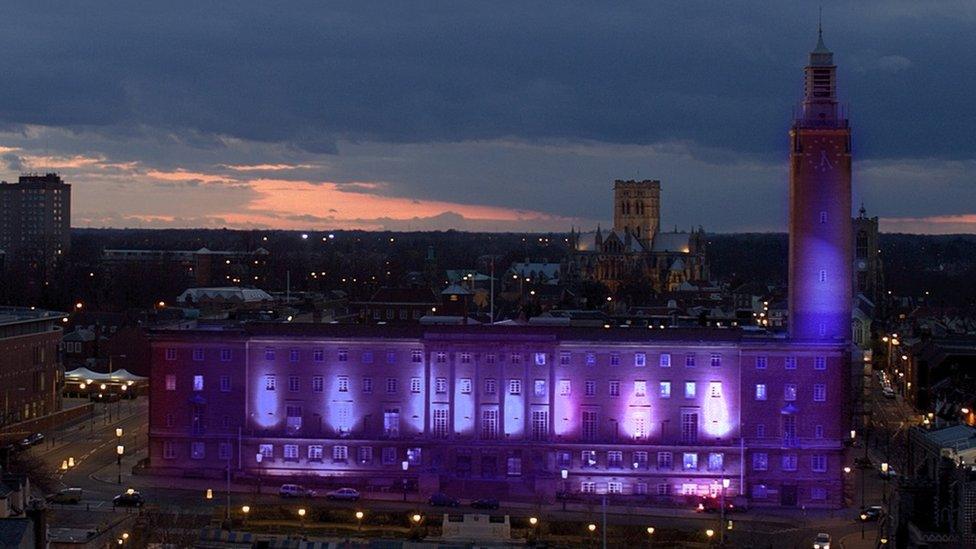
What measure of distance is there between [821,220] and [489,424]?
17.0 m

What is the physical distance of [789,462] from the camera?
64688 millimetres

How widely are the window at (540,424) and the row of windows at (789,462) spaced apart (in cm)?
886

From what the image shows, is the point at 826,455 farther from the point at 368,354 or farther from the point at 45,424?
the point at 45,424

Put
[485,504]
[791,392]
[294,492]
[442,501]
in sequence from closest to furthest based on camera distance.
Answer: [485,504], [442,501], [294,492], [791,392]

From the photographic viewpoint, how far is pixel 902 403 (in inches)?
3824

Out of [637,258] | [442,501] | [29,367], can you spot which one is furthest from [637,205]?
[442,501]

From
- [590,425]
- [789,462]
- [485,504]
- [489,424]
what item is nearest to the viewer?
[485,504]

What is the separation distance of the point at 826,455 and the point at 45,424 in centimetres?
4057

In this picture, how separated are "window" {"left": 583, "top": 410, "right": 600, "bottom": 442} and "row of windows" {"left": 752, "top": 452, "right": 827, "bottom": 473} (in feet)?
22.1

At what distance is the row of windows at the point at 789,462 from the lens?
2537 inches

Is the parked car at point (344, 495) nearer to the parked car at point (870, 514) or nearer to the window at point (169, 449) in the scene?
the window at point (169, 449)

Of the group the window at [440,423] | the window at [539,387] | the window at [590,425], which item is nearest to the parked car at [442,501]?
the window at [440,423]

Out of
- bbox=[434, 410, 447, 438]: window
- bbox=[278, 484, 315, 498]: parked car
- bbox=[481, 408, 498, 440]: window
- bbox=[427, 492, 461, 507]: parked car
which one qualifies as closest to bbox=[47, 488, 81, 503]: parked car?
bbox=[278, 484, 315, 498]: parked car

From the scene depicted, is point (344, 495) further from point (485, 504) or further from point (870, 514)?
point (870, 514)
